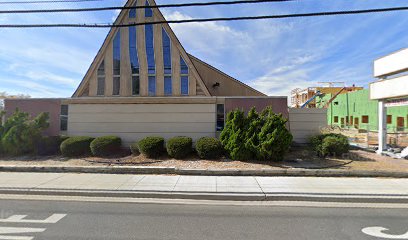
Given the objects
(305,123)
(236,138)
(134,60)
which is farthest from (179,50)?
(236,138)

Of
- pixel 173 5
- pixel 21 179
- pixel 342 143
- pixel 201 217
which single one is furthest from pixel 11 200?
pixel 342 143

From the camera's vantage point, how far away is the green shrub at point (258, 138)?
8.55 metres

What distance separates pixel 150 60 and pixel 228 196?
17471mm

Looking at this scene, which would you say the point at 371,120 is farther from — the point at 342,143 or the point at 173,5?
the point at 173,5

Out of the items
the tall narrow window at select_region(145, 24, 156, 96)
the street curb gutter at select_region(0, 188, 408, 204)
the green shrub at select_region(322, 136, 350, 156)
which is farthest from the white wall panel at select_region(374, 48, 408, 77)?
the tall narrow window at select_region(145, 24, 156, 96)

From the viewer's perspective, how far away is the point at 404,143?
1297cm

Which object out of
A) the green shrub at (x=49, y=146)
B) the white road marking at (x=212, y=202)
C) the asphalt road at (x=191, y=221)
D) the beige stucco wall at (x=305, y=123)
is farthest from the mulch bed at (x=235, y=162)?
the asphalt road at (x=191, y=221)

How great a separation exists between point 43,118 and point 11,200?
21.5 ft

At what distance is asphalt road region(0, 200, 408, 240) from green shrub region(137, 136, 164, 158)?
4471 mm

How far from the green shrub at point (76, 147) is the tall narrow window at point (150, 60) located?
1046 centimetres

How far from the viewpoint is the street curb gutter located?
17.3 ft

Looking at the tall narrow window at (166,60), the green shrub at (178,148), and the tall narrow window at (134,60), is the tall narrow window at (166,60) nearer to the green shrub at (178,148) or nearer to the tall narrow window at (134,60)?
Result: the tall narrow window at (134,60)

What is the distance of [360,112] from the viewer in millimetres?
34375

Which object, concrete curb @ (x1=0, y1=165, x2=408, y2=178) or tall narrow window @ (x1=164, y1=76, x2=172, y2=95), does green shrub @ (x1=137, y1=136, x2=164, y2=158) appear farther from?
tall narrow window @ (x1=164, y1=76, x2=172, y2=95)
